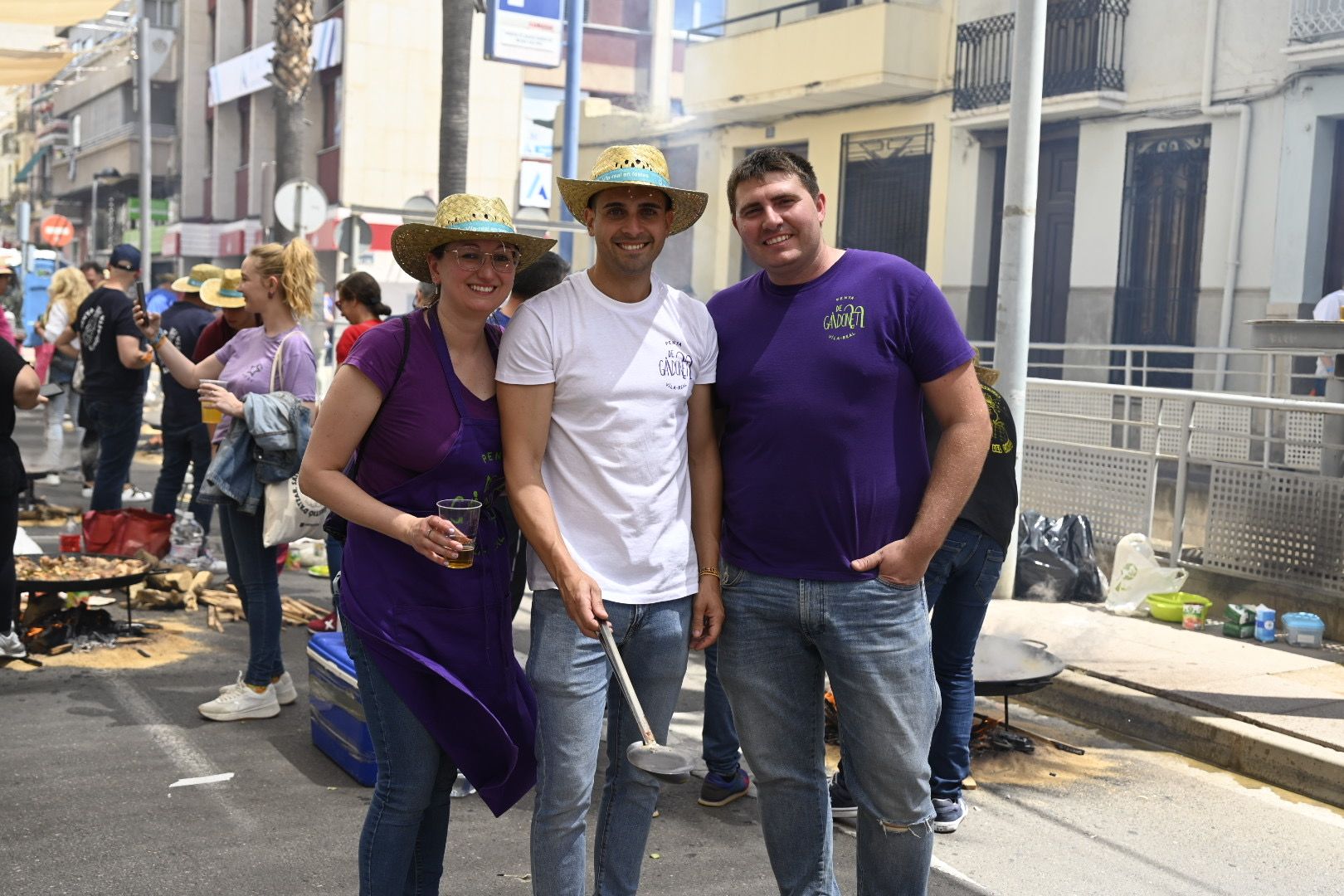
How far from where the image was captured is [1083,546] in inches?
334

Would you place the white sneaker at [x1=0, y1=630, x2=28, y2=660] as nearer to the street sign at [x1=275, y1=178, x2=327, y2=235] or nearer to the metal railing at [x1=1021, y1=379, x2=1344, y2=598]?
the metal railing at [x1=1021, y1=379, x2=1344, y2=598]

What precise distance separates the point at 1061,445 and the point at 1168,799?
4331 millimetres

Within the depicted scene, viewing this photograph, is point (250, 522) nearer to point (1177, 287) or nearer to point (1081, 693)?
point (1081, 693)

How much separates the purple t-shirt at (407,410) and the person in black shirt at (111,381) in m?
6.47

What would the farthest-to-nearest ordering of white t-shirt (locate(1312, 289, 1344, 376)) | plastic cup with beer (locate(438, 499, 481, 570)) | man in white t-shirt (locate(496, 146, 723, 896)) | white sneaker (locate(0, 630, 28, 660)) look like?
white t-shirt (locate(1312, 289, 1344, 376))
white sneaker (locate(0, 630, 28, 660))
man in white t-shirt (locate(496, 146, 723, 896))
plastic cup with beer (locate(438, 499, 481, 570))

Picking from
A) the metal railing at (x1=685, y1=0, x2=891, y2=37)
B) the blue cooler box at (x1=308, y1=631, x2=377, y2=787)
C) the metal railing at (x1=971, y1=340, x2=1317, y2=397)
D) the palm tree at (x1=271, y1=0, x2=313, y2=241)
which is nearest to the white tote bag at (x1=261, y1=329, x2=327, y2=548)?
the blue cooler box at (x1=308, y1=631, x2=377, y2=787)

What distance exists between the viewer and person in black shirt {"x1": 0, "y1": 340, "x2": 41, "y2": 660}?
232 inches

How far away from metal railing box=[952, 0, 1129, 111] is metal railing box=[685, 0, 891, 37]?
5.77ft

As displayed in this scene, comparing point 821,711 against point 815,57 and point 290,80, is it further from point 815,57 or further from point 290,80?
point 815,57

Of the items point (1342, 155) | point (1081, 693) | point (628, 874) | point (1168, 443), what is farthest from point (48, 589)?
point (1342, 155)

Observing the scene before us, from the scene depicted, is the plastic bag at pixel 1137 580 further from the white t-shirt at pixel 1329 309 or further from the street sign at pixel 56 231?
the street sign at pixel 56 231

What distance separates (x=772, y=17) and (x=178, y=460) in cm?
1886

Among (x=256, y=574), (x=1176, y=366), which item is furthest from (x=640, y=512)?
(x=1176, y=366)

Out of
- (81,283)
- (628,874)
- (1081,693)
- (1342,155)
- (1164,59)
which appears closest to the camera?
(628,874)
